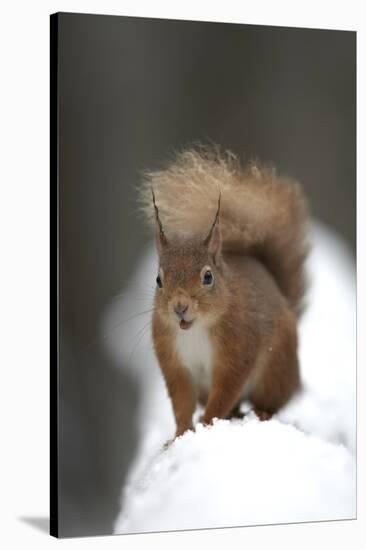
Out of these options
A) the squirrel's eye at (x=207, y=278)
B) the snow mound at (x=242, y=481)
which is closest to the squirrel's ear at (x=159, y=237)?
the squirrel's eye at (x=207, y=278)

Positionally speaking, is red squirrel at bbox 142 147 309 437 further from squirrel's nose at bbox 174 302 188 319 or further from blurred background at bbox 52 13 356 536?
blurred background at bbox 52 13 356 536

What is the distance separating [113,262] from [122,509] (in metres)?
1.01

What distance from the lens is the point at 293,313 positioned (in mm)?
5055

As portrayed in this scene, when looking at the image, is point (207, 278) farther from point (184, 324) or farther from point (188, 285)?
point (184, 324)

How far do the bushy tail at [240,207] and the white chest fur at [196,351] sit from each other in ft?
1.38

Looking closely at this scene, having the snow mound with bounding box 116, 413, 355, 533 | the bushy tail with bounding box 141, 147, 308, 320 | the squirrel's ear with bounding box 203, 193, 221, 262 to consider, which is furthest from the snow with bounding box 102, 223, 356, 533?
the squirrel's ear with bounding box 203, 193, 221, 262

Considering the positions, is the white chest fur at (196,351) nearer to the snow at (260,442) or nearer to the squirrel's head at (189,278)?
the squirrel's head at (189,278)

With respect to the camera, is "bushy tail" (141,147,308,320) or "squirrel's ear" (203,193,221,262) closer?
"squirrel's ear" (203,193,221,262)

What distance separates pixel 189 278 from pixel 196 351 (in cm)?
34

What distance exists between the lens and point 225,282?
15.0 feet

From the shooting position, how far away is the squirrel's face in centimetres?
434

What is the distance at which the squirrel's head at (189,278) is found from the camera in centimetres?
435

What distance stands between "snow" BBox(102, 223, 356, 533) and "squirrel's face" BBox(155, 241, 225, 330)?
0.15 m

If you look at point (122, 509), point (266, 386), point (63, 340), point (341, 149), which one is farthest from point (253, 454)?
point (341, 149)
